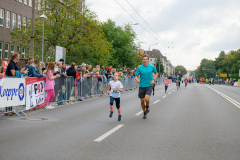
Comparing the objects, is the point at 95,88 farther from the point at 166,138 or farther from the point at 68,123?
the point at 166,138

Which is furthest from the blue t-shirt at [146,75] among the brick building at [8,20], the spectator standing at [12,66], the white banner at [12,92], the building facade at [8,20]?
the building facade at [8,20]

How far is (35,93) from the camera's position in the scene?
1235cm

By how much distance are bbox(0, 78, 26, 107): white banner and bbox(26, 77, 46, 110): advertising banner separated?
360 mm

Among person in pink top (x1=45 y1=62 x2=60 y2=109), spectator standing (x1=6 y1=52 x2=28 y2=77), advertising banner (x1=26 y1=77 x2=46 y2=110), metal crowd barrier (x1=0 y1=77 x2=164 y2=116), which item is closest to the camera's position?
spectator standing (x1=6 y1=52 x2=28 y2=77)

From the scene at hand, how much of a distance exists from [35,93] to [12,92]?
1.65 metres

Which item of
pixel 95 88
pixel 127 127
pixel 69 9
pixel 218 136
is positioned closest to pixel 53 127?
pixel 127 127

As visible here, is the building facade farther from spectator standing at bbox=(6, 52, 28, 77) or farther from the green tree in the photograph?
spectator standing at bbox=(6, 52, 28, 77)

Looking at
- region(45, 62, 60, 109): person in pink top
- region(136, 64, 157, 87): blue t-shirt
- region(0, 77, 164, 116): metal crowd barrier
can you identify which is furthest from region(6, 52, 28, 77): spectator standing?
region(136, 64, 157, 87): blue t-shirt

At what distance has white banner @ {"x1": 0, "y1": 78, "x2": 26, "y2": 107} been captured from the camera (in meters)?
10.2

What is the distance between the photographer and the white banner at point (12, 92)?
33.6 feet

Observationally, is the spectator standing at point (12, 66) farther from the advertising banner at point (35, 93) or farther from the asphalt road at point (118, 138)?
the asphalt road at point (118, 138)

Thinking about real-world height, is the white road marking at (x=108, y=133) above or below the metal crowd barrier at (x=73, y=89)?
below

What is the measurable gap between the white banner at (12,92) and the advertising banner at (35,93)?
36 cm

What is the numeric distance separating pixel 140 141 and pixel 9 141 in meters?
2.56
